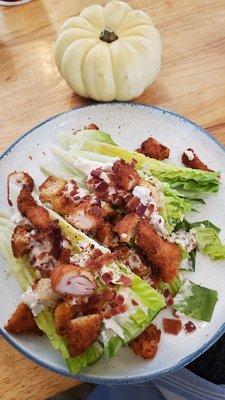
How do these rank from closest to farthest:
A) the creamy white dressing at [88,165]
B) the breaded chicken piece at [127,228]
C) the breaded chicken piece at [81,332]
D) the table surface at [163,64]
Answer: the breaded chicken piece at [81,332], the breaded chicken piece at [127,228], the creamy white dressing at [88,165], the table surface at [163,64]

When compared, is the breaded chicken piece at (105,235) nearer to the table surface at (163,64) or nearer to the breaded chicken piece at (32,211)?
the breaded chicken piece at (32,211)

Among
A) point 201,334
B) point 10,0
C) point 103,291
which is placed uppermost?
point 10,0

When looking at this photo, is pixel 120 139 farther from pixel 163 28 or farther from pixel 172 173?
pixel 163 28

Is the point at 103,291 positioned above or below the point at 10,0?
below

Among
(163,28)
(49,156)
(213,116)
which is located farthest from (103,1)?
(49,156)

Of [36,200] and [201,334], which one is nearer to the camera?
[201,334]

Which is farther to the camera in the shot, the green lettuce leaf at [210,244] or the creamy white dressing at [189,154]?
the creamy white dressing at [189,154]

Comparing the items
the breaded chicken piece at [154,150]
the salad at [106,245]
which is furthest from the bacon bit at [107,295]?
the breaded chicken piece at [154,150]
